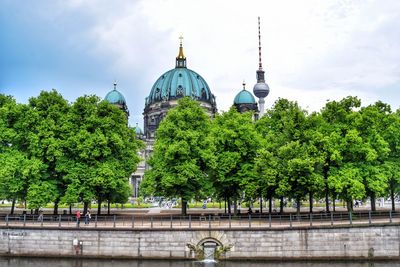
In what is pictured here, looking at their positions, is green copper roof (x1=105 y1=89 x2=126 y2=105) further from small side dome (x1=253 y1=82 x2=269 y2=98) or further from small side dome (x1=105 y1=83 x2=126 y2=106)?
small side dome (x1=253 y1=82 x2=269 y2=98)

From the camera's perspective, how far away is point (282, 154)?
44094mm

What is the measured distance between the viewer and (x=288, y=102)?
51.5 metres

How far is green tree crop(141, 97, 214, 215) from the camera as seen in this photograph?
158 feet

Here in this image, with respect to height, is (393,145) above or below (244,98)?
below

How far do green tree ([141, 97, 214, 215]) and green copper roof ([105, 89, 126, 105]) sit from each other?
10657cm

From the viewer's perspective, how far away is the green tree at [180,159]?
48.2 meters

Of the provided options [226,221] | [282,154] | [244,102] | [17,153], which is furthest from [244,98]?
[17,153]

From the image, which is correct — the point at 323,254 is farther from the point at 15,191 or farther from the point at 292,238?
the point at 15,191

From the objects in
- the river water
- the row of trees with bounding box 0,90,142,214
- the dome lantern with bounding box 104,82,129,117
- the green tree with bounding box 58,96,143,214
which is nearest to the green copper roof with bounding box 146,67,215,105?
the dome lantern with bounding box 104,82,129,117

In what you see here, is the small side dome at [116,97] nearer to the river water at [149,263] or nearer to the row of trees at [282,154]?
the row of trees at [282,154]

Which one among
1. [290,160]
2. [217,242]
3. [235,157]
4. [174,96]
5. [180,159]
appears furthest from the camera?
[174,96]

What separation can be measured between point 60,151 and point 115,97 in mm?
111712

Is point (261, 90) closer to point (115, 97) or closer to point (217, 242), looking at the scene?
point (115, 97)

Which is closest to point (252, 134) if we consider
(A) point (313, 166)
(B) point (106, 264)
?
(A) point (313, 166)
